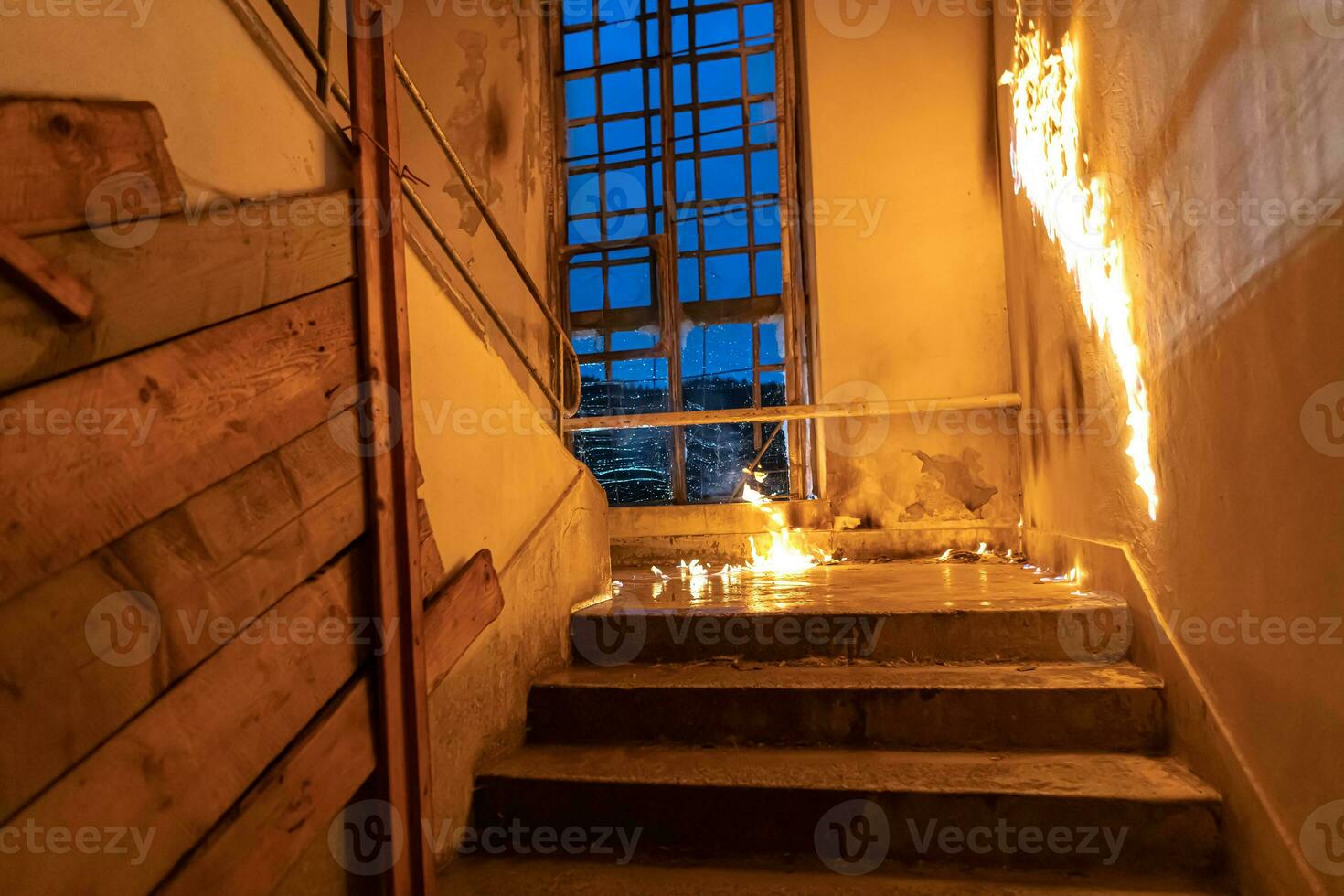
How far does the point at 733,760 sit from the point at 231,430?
1607mm

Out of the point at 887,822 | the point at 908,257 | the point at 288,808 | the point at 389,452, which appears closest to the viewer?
the point at 288,808

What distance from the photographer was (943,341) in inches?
209

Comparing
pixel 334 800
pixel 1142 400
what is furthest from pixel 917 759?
pixel 334 800

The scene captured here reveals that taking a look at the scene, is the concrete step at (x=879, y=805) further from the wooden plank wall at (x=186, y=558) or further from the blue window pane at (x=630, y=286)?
the blue window pane at (x=630, y=286)

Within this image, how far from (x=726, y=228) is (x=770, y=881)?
5062mm

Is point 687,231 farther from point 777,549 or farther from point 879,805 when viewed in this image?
point 879,805

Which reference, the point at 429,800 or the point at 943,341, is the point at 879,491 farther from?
the point at 429,800

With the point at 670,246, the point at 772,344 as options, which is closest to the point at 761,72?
the point at 670,246

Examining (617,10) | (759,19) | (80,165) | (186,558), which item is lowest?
(186,558)

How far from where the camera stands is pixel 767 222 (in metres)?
6.08

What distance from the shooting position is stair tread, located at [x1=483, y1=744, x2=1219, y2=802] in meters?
2.00

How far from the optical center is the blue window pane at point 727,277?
6129mm

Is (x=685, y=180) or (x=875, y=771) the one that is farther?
(x=685, y=180)

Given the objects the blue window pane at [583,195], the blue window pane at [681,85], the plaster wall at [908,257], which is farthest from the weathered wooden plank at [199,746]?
the blue window pane at [681,85]
